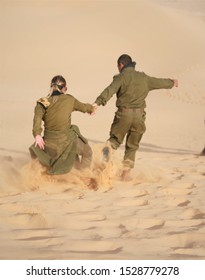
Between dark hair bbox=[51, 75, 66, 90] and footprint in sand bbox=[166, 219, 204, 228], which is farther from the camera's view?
dark hair bbox=[51, 75, 66, 90]

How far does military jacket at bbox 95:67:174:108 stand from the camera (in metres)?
6.60

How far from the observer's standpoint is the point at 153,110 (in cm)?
1775

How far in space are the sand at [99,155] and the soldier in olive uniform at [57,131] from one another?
20 centimetres

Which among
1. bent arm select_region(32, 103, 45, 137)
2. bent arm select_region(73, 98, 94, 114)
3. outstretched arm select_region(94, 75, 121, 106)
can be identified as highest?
outstretched arm select_region(94, 75, 121, 106)

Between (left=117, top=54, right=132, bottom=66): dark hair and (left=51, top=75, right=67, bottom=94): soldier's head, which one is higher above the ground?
(left=117, top=54, right=132, bottom=66): dark hair

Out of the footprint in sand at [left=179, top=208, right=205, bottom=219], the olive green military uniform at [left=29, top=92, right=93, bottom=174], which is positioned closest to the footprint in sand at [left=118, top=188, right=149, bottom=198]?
the olive green military uniform at [left=29, top=92, right=93, bottom=174]

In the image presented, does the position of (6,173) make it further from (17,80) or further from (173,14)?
(173,14)

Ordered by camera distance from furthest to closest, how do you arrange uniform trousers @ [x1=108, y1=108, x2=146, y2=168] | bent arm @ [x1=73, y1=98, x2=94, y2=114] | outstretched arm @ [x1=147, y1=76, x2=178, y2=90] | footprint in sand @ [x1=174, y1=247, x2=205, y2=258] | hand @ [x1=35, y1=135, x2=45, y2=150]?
outstretched arm @ [x1=147, y1=76, x2=178, y2=90]
uniform trousers @ [x1=108, y1=108, x2=146, y2=168]
bent arm @ [x1=73, y1=98, x2=94, y2=114]
hand @ [x1=35, y1=135, x2=45, y2=150]
footprint in sand @ [x1=174, y1=247, x2=205, y2=258]

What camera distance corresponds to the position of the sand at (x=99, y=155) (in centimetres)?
454

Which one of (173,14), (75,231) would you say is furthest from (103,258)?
(173,14)

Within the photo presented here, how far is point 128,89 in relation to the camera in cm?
666

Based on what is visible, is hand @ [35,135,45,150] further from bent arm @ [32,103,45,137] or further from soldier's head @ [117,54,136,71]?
soldier's head @ [117,54,136,71]

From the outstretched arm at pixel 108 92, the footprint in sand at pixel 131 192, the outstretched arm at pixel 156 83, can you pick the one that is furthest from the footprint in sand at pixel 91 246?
the outstretched arm at pixel 156 83

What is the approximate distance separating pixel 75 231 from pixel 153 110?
13244 millimetres
